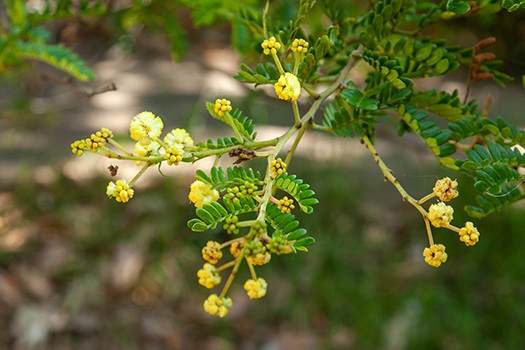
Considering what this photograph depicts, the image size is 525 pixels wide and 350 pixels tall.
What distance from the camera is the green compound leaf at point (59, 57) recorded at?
116 centimetres

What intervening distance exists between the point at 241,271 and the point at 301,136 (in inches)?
91.0

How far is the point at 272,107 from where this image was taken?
4.27m

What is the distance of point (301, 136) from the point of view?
782 mm

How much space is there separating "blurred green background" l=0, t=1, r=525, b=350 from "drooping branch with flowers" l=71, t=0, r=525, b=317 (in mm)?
1544

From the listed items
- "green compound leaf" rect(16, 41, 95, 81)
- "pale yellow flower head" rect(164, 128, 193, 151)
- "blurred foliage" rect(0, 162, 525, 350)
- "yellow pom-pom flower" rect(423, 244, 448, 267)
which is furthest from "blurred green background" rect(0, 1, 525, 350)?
"yellow pom-pom flower" rect(423, 244, 448, 267)

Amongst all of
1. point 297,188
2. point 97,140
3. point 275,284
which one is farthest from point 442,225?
point 275,284

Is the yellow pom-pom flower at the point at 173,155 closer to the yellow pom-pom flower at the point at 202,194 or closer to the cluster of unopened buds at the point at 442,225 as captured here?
the yellow pom-pom flower at the point at 202,194

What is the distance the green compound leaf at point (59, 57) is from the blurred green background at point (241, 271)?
1137 mm

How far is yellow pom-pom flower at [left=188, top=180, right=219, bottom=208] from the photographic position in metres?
0.68

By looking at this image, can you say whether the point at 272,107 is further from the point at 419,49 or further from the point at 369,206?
the point at 419,49

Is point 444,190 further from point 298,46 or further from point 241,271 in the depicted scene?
point 241,271

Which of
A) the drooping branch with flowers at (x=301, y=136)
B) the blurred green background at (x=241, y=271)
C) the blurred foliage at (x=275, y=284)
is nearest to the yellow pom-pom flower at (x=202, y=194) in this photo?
the drooping branch with flowers at (x=301, y=136)

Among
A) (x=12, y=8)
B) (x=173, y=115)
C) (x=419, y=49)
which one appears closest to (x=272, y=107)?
(x=173, y=115)

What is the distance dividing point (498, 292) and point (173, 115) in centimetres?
240
